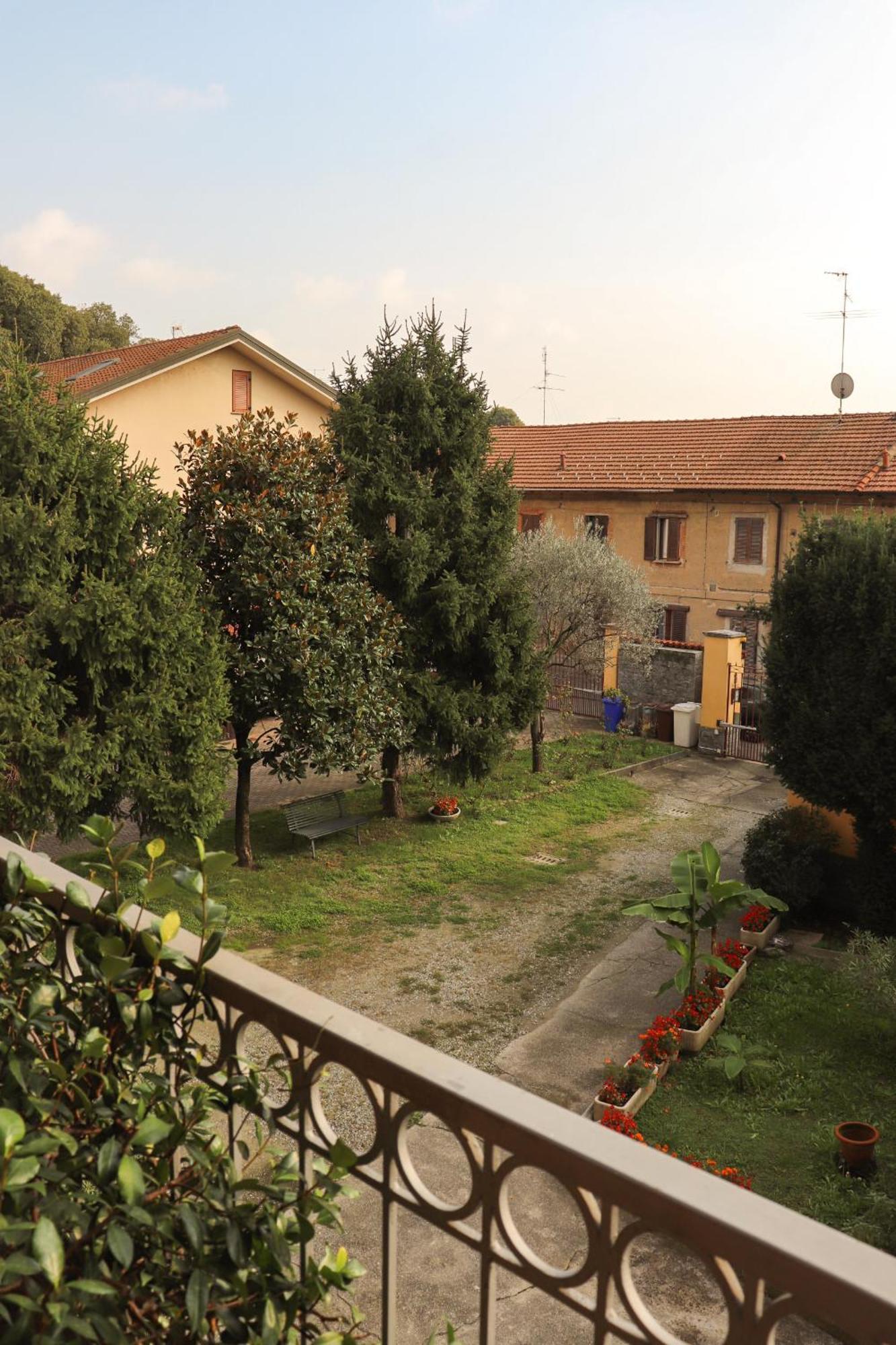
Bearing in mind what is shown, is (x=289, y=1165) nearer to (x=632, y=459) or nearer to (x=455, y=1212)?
(x=455, y=1212)

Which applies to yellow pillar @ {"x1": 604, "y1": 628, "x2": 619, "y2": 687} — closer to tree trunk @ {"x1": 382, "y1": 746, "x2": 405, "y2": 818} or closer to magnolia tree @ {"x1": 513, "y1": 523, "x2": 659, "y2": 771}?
magnolia tree @ {"x1": 513, "y1": 523, "x2": 659, "y2": 771}

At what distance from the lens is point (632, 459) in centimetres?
3212

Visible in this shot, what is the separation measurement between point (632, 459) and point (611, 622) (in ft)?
35.5

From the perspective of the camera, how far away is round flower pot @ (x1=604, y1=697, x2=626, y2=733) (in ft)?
84.5

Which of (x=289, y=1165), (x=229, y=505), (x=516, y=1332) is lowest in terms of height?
(x=516, y=1332)

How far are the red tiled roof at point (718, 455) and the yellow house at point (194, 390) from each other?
859 centimetres

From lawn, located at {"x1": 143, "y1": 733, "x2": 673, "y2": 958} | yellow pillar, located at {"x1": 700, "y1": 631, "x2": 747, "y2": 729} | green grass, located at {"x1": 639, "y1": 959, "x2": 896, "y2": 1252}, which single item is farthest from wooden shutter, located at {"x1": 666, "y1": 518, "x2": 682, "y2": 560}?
green grass, located at {"x1": 639, "y1": 959, "x2": 896, "y2": 1252}

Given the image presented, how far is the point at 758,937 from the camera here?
13508 mm

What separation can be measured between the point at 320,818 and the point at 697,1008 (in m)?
7.80

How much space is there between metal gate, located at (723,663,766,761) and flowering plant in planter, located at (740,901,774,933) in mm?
9200

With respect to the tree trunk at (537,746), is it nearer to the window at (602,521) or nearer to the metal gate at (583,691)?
the metal gate at (583,691)

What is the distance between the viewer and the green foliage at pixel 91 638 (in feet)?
37.3

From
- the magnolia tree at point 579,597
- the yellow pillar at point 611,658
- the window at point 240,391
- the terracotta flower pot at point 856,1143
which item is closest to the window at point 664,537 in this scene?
the yellow pillar at point 611,658

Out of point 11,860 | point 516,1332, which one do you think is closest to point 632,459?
point 516,1332
